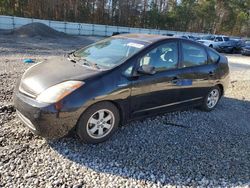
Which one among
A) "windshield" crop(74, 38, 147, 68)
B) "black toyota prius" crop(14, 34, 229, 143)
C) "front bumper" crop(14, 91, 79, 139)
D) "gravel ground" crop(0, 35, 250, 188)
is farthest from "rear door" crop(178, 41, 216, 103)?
"front bumper" crop(14, 91, 79, 139)

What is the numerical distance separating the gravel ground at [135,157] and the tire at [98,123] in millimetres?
121

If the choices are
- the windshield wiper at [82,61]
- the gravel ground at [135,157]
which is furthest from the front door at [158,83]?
the windshield wiper at [82,61]

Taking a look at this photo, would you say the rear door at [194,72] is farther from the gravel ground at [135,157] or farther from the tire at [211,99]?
the gravel ground at [135,157]

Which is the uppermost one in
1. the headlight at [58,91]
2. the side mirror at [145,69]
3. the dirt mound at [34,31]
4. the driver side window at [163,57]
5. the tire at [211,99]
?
the driver side window at [163,57]

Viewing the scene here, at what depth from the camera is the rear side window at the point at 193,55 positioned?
4836 mm

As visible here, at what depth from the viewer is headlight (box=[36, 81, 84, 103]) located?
3320 millimetres

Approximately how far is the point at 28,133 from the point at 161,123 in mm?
2187

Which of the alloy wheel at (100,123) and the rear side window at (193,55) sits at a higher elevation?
the rear side window at (193,55)

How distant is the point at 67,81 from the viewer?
11.5 ft

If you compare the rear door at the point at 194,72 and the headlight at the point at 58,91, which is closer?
the headlight at the point at 58,91

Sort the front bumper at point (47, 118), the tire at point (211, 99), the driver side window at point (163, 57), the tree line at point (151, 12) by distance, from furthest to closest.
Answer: the tree line at point (151, 12) < the tire at point (211, 99) < the driver side window at point (163, 57) < the front bumper at point (47, 118)

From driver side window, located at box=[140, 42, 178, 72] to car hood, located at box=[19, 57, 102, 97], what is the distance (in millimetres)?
924

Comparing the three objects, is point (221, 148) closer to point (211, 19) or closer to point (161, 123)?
point (161, 123)

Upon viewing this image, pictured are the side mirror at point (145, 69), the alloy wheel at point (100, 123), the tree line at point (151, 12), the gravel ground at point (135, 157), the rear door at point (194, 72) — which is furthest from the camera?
the tree line at point (151, 12)
